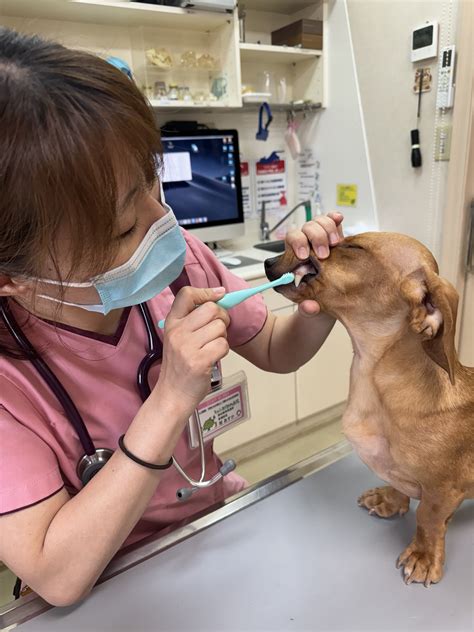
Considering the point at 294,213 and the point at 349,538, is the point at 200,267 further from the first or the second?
the point at 294,213

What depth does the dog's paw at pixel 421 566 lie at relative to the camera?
26.7 inches

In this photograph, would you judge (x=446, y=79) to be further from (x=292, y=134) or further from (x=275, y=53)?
(x=292, y=134)

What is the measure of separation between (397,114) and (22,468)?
7.59ft

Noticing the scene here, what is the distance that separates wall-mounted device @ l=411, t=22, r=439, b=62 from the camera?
200 cm

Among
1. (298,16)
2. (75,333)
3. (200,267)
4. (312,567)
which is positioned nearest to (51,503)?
(75,333)

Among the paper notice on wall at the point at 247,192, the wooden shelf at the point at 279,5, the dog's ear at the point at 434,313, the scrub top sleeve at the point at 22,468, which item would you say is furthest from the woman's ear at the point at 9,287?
the wooden shelf at the point at 279,5

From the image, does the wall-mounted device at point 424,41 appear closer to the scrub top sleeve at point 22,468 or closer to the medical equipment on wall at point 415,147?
the medical equipment on wall at point 415,147

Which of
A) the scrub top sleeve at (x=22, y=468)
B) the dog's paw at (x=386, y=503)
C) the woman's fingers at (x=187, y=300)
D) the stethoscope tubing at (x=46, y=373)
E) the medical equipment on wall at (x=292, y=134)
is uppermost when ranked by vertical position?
the medical equipment on wall at (x=292, y=134)

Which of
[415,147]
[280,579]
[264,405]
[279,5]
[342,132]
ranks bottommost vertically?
[264,405]

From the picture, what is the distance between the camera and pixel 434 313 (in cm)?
65

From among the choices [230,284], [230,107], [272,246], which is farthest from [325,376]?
[230,284]

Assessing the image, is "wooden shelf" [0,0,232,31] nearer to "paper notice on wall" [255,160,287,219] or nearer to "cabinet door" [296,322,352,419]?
"paper notice on wall" [255,160,287,219]

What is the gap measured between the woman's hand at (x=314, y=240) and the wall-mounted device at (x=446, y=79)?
1.61 meters

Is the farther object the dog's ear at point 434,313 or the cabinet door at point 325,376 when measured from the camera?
the cabinet door at point 325,376
